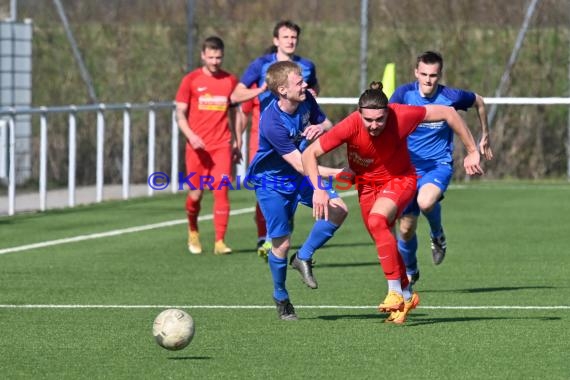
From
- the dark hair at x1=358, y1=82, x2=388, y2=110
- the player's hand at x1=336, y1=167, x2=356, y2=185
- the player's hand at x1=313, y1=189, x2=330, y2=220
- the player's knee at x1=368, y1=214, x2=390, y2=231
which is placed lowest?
the player's knee at x1=368, y1=214, x2=390, y2=231

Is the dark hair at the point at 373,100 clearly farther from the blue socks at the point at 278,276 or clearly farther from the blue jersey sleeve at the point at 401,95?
the blue jersey sleeve at the point at 401,95

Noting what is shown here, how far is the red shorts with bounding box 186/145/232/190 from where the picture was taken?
16.2 m

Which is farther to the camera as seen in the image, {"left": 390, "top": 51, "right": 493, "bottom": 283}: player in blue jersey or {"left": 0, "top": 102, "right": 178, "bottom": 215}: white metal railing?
{"left": 0, "top": 102, "right": 178, "bottom": 215}: white metal railing

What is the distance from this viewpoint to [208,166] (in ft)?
53.9

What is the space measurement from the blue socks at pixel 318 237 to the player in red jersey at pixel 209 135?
13.3 ft

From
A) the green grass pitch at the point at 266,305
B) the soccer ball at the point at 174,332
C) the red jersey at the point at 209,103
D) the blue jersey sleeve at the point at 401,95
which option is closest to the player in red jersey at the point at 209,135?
the red jersey at the point at 209,103

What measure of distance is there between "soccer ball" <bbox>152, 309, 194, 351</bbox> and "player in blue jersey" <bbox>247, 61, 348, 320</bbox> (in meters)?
1.78

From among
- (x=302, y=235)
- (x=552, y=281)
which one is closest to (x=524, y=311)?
(x=552, y=281)

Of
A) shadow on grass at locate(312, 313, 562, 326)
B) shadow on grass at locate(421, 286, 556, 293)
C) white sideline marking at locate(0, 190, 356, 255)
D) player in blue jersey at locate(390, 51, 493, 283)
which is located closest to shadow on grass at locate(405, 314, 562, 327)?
shadow on grass at locate(312, 313, 562, 326)

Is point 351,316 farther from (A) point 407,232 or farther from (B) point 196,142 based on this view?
(B) point 196,142

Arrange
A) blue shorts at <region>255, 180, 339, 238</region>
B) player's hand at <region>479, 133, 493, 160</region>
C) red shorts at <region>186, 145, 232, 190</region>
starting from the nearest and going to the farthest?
blue shorts at <region>255, 180, 339, 238</region>, player's hand at <region>479, 133, 493, 160</region>, red shorts at <region>186, 145, 232, 190</region>

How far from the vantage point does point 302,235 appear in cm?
1775

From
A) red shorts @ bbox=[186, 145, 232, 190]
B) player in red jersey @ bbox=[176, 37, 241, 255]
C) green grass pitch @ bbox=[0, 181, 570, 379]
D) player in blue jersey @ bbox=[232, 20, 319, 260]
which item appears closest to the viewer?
green grass pitch @ bbox=[0, 181, 570, 379]

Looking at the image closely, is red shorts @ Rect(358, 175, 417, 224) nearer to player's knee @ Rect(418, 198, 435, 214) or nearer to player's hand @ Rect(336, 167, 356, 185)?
player's hand @ Rect(336, 167, 356, 185)
